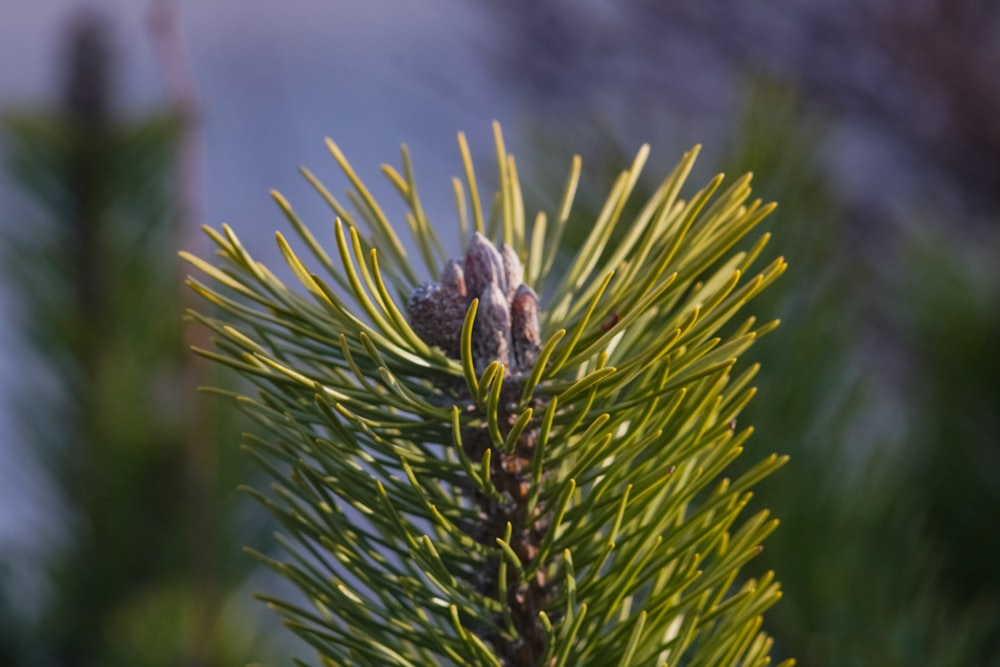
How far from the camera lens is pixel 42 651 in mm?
696

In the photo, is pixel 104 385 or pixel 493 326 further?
pixel 104 385

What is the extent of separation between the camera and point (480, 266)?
25cm

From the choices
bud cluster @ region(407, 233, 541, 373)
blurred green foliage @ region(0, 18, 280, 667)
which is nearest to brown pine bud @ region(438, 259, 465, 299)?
bud cluster @ region(407, 233, 541, 373)

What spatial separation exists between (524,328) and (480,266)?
0.06ft

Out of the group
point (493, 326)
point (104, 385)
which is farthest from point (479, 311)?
point (104, 385)

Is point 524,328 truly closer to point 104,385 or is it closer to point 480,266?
point 480,266

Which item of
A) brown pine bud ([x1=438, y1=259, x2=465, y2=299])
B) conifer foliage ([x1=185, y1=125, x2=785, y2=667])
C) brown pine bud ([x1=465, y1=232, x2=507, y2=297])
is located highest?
brown pine bud ([x1=465, y1=232, x2=507, y2=297])

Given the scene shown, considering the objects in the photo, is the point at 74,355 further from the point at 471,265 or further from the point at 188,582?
the point at 471,265

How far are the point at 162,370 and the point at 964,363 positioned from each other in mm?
525

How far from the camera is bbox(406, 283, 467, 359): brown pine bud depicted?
0.25m

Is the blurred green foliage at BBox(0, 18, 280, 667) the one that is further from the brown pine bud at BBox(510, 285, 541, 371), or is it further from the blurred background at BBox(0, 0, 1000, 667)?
the brown pine bud at BBox(510, 285, 541, 371)

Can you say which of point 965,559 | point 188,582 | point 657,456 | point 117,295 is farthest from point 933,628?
point 117,295

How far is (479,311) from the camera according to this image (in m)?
0.24

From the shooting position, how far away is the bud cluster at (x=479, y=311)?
0.24 meters
